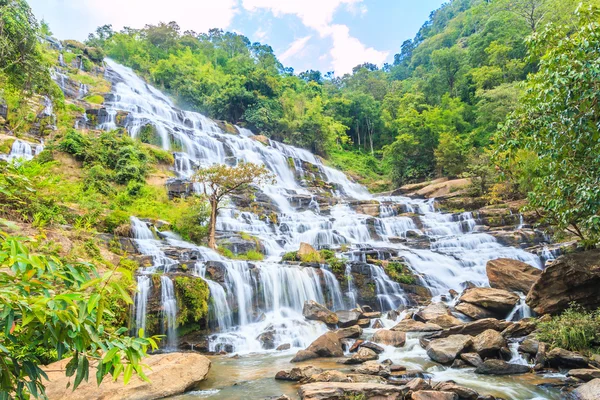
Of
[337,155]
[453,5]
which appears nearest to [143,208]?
[337,155]

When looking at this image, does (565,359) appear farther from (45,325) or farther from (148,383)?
(45,325)

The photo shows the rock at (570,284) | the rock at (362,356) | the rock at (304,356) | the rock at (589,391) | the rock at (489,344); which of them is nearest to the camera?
the rock at (589,391)

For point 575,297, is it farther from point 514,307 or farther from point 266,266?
point 266,266

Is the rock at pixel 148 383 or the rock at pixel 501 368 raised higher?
the rock at pixel 148 383

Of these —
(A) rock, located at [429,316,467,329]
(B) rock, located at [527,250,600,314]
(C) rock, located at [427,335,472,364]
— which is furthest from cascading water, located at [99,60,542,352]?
(B) rock, located at [527,250,600,314]

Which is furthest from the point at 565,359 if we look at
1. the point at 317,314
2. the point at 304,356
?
the point at 317,314

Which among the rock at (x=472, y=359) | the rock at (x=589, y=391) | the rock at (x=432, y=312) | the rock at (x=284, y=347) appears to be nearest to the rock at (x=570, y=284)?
the rock at (x=432, y=312)

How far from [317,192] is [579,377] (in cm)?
2376

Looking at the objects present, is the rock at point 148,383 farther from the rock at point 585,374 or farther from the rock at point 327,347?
the rock at point 585,374

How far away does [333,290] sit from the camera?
43.7 ft

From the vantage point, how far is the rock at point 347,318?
35.3 feet

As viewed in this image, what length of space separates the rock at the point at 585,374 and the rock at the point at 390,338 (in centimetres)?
357

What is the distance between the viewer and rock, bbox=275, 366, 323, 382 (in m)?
6.73

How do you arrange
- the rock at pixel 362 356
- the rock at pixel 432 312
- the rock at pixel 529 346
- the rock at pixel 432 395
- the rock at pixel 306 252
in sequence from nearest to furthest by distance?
the rock at pixel 432 395 < the rock at pixel 529 346 < the rock at pixel 362 356 < the rock at pixel 432 312 < the rock at pixel 306 252
